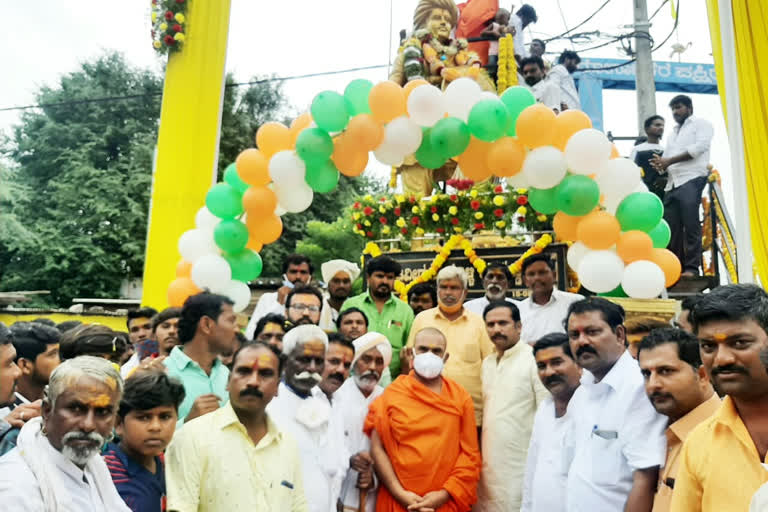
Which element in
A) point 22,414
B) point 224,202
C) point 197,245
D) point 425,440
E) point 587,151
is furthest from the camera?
point 197,245

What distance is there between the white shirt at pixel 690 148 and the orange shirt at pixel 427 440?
4574 millimetres

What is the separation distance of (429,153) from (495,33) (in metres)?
6.01

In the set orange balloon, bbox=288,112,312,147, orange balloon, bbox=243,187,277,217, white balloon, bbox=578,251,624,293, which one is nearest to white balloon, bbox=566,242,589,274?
white balloon, bbox=578,251,624,293

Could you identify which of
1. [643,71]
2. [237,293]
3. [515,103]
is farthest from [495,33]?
[237,293]

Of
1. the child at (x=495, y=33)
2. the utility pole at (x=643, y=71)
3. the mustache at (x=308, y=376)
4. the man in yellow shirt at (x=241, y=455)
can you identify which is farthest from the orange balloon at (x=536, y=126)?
the utility pole at (x=643, y=71)

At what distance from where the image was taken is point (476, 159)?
5625 millimetres

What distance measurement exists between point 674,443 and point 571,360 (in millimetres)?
863

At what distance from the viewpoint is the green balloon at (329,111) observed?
5.35m

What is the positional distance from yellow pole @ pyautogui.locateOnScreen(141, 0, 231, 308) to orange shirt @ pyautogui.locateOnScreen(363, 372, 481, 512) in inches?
144

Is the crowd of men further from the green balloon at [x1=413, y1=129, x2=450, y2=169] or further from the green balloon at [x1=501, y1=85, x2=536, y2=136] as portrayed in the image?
the green balloon at [x1=501, y1=85, x2=536, y2=136]

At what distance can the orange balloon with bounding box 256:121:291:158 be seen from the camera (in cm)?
568

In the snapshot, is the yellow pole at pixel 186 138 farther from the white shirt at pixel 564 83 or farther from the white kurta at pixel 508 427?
the white shirt at pixel 564 83

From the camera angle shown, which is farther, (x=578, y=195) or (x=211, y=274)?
(x=211, y=274)

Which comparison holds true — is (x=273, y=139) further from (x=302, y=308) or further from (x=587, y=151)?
(x=587, y=151)
